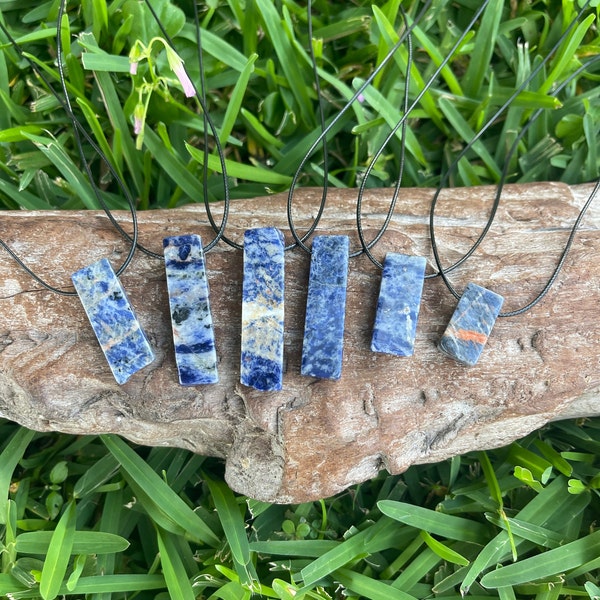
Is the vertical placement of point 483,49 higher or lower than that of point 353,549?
higher

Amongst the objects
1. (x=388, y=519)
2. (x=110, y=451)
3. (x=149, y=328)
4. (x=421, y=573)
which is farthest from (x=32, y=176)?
(x=421, y=573)

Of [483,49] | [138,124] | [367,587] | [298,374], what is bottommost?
[367,587]

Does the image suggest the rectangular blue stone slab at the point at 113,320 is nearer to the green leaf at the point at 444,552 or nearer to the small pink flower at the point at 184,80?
the small pink flower at the point at 184,80

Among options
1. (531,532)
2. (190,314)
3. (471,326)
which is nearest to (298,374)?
(190,314)

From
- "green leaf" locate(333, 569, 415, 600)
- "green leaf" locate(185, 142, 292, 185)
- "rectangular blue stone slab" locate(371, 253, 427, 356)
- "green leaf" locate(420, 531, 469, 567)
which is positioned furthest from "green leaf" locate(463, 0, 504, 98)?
"green leaf" locate(333, 569, 415, 600)

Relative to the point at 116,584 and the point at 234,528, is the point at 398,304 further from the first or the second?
the point at 116,584

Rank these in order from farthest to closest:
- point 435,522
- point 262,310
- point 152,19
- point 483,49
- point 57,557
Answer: point 483,49
point 152,19
point 435,522
point 57,557
point 262,310

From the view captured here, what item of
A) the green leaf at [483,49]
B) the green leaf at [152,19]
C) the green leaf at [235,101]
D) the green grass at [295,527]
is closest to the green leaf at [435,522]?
the green grass at [295,527]
